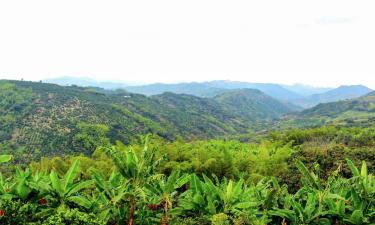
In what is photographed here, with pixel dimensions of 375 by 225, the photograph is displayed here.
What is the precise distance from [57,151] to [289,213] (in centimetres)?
8374

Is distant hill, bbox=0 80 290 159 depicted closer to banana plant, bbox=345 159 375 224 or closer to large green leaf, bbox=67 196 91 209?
large green leaf, bbox=67 196 91 209

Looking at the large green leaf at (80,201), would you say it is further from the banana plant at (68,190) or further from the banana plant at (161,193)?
the banana plant at (161,193)

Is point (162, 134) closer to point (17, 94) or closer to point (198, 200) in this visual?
point (17, 94)

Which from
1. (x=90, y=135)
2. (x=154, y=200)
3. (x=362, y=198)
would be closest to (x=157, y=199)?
(x=154, y=200)

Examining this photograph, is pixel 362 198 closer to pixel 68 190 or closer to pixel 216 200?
pixel 216 200

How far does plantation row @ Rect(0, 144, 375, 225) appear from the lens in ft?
43.3

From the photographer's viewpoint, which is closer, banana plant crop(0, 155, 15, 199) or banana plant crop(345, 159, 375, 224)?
banana plant crop(0, 155, 15, 199)

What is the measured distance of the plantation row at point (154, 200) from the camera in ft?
43.3

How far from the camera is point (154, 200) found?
1438 centimetres

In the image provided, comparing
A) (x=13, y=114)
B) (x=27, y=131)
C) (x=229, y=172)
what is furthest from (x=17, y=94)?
(x=229, y=172)

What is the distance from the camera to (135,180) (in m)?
13.5

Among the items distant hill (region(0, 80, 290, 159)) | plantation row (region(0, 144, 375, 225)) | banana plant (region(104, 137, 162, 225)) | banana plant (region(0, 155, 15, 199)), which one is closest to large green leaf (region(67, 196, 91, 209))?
plantation row (region(0, 144, 375, 225))

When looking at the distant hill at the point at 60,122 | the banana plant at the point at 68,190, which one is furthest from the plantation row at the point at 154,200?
the distant hill at the point at 60,122

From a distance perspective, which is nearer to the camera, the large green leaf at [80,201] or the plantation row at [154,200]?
the plantation row at [154,200]
